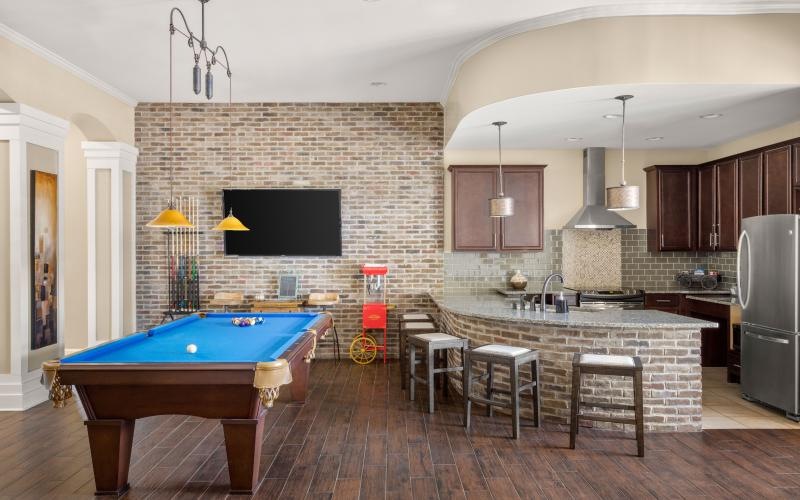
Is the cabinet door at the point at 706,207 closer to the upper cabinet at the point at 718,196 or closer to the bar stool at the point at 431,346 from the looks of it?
the upper cabinet at the point at 718,196

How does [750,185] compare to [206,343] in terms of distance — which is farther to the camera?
[750,185]

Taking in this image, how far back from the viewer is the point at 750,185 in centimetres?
618

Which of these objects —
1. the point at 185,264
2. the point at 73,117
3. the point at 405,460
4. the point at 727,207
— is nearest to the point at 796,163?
the point at 727,207

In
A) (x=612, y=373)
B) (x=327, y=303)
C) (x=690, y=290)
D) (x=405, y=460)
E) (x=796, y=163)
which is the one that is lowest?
(x=405, y=460)

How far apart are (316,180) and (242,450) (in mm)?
4537

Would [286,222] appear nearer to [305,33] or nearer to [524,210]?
[305,33]

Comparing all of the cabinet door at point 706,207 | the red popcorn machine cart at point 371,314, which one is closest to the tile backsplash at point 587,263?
the cabinet door at point 706,207

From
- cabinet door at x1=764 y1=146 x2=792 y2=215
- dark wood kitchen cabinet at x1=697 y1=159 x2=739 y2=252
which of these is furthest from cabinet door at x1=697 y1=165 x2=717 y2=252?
cabinet door at x1=764 y1=146 x2=792 y2=215

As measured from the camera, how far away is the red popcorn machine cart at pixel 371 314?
6793 millimetres

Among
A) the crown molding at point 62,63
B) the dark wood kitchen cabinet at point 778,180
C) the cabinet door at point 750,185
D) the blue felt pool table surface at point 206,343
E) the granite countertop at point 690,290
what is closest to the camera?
the blue felt pool table surface at point 206,343

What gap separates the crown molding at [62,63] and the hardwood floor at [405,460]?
3.44m

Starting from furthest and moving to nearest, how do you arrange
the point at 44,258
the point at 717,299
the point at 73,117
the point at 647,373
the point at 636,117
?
1. the point at 717,299
2. the point at 73,117
3. the point at 636,117
4. the point at 44,258
5. the point at 647,373

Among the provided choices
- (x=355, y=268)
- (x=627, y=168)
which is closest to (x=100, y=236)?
(x=355, y=268)

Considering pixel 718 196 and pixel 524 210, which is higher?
pixel 718 196
